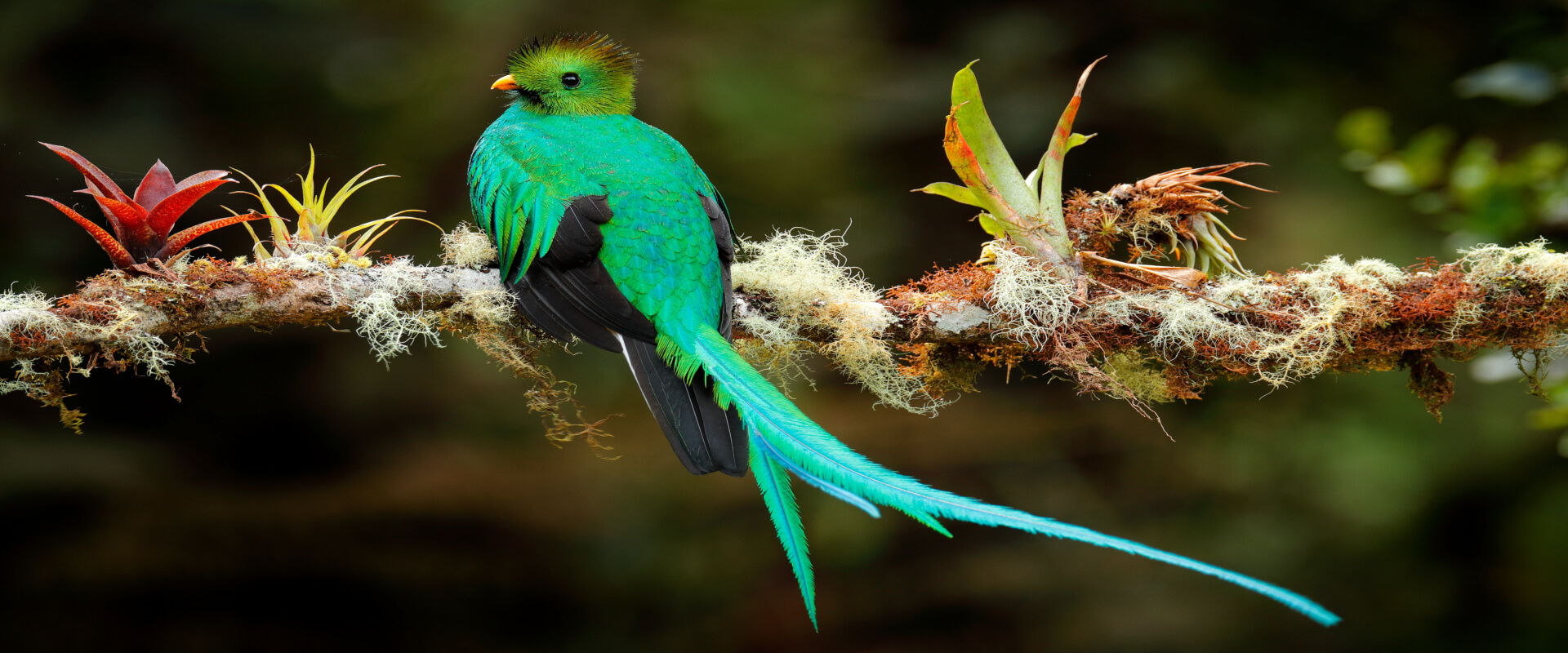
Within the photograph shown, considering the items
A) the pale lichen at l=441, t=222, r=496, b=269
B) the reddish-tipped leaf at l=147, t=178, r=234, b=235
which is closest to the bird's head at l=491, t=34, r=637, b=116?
the pale lichen at l=441, t=222, r=496, b=269

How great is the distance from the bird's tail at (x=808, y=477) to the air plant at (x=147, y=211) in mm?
774

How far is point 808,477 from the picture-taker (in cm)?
133

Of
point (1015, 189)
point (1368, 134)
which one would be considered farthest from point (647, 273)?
point (1368, 134)

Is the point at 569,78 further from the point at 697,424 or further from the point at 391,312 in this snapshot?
the point at 697,424

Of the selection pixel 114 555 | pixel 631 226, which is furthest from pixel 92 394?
pixel 631 226

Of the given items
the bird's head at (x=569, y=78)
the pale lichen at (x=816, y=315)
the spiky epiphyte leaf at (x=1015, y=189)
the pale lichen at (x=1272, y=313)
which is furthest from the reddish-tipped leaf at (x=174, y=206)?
the pale lichen at (x=1272, y=313)

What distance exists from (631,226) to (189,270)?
675 millimetres

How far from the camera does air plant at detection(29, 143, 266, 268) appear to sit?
1.50m

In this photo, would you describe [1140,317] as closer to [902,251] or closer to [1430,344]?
[1430,344]

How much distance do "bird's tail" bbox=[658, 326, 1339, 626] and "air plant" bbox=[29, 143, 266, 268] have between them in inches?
30.5

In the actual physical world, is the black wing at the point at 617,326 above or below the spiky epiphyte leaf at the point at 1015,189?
below

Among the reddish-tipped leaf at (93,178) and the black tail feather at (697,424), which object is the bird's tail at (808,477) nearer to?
the black tail feather at (697,424)

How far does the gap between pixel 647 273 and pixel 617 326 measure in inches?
4.2

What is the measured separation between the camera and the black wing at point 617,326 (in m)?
1.40
